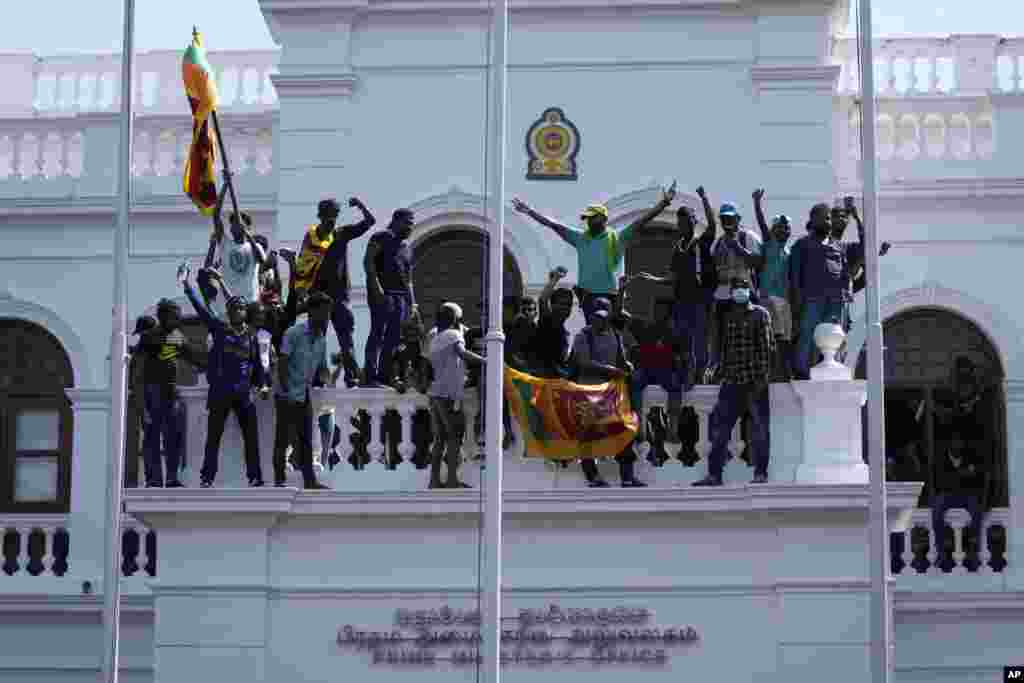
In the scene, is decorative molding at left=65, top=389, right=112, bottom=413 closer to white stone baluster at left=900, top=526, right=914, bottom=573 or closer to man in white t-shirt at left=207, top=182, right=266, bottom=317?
man in white t-shirt at left=207, top=182, right=266, bottom=317

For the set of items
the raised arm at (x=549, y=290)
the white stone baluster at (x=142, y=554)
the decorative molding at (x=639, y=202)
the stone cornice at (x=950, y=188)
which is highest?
the stone cornice at (x=950, y=188)

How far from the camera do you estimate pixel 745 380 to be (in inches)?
947

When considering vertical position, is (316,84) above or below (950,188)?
above

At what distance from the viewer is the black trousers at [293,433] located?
24.6 metres

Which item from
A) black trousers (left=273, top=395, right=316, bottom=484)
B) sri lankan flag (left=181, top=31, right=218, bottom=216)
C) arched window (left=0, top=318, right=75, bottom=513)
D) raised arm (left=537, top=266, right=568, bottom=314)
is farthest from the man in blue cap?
arched window (left=0, top=318, right=75, bottom=513)

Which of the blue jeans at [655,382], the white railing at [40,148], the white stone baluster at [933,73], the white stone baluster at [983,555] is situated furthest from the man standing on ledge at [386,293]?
the white stone baluster at [933,73]

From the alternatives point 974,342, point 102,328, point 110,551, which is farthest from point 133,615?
point 974,342

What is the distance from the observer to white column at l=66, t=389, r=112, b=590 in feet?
97.8

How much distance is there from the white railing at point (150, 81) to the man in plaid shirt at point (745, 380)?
349 inches

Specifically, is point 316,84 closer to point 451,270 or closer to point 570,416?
point 451,270

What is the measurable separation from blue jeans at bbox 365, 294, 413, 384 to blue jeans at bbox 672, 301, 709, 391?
2525 mm

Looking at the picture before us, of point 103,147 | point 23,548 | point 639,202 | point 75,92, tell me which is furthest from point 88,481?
point 639,202

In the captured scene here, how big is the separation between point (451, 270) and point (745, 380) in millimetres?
6626

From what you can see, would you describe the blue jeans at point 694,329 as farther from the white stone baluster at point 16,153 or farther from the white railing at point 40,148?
the white stone baluster at point 16,153
